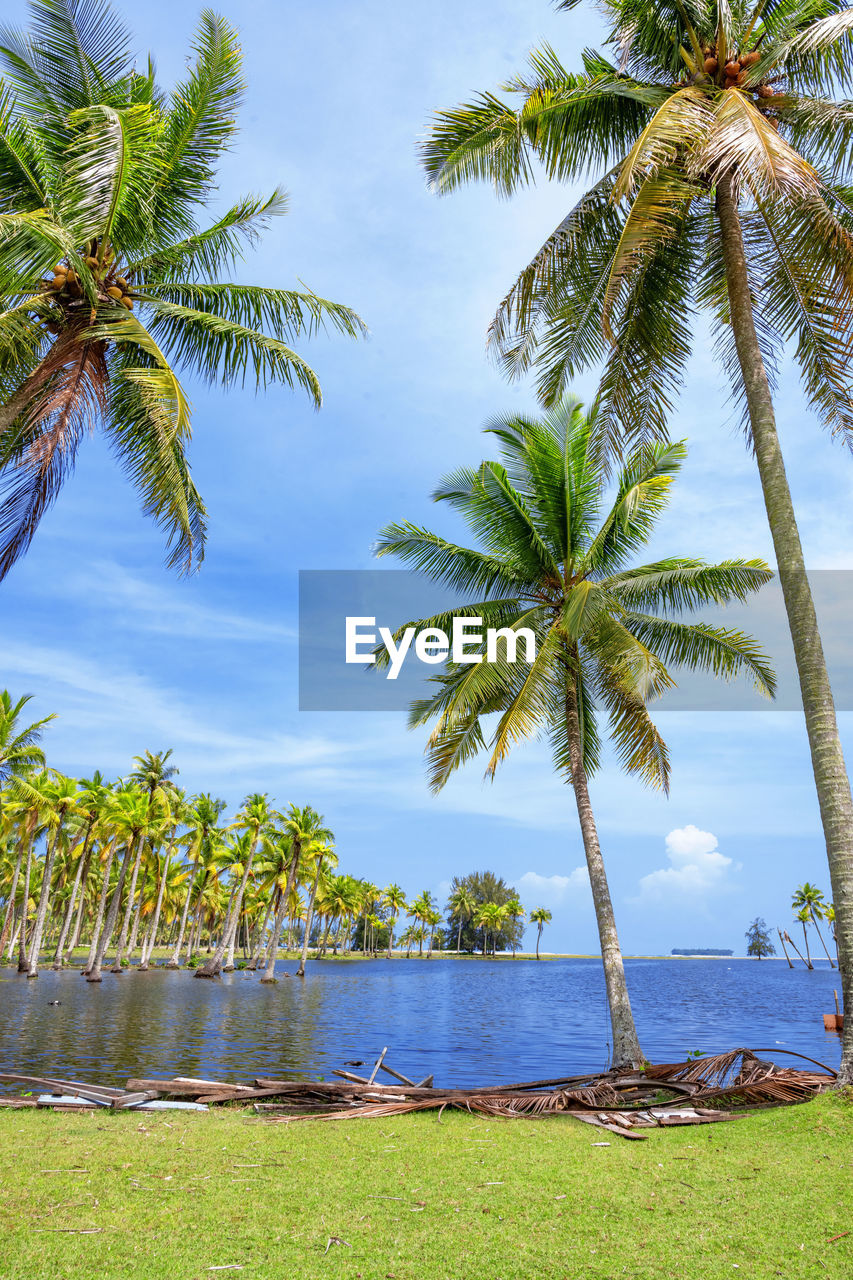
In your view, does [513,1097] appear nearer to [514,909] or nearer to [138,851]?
[138,851]

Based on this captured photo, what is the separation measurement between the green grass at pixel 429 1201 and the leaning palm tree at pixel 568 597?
7314 mm

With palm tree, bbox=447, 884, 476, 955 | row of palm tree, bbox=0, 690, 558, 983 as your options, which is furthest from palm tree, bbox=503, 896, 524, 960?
row of palm tree, bbox=0, 690, 558, 983

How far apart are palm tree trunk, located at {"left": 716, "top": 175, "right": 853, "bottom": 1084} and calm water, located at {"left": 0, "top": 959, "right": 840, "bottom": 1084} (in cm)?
1147

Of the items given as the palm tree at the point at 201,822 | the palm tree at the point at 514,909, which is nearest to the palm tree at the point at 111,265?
the palm tree at the point at 201,822

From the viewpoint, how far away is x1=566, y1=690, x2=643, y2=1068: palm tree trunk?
14.1m

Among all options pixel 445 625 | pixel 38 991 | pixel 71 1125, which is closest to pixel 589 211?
pixel 445 625

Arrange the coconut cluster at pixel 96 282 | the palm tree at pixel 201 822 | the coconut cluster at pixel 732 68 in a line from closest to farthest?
the coconut cluster at pixel 96 282, the coconut cluster at pixel 732 68, the palm tree at pixel 201 822

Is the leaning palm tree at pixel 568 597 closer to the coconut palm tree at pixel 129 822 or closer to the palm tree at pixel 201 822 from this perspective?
the coconut palm tree at pixel 129 822

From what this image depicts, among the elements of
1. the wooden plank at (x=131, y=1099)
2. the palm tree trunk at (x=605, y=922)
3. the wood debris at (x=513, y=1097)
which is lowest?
the wooden plank at (x=131, y=1099)

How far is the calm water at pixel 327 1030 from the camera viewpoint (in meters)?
18.8

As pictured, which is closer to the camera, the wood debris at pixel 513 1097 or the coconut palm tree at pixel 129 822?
the wood debris at pixel 513 1097

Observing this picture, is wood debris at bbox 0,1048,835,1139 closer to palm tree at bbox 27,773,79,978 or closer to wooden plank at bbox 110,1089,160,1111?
wooden plank at bbox 110,1089,160,1111

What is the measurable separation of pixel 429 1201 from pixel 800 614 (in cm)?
807

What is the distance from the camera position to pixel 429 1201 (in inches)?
237
